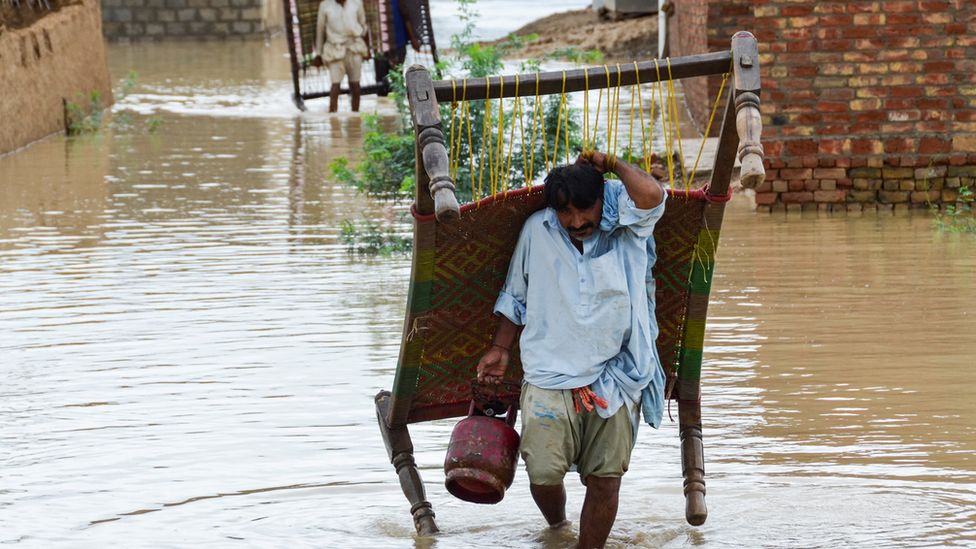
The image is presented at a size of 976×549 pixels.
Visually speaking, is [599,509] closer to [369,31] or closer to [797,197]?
[797,197]

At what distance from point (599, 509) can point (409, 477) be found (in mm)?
566

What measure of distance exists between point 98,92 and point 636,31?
7.43 m

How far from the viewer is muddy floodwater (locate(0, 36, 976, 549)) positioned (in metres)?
4.25

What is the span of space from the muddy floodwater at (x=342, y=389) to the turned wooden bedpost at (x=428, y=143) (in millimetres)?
1030

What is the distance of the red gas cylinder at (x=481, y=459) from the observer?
A: 3.88 meters

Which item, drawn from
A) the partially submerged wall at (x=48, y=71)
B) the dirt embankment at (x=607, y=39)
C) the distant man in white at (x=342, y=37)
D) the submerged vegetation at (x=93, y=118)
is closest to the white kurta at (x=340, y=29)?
the distant man in white at (x=342, y=37)

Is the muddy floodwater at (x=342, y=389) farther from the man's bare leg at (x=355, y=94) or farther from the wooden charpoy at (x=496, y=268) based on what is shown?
the man's bare leg at (x=355, y=94)

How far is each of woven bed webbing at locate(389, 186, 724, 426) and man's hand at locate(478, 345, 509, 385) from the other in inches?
5.5

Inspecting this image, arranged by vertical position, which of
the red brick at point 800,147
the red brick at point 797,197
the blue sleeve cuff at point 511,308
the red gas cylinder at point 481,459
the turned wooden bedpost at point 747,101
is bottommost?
the red brick at point 797,197

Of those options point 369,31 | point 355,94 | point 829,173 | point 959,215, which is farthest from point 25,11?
point 959,215

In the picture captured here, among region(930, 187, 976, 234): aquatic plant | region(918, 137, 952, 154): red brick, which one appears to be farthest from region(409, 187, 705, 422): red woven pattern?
region(918, 137, 952, 154): red brick

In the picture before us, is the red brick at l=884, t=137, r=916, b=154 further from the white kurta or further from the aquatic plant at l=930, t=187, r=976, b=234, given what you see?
the white kurta

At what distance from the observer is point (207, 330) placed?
6383mm

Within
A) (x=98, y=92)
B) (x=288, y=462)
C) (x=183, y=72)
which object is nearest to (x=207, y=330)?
(x=288, y=462)
